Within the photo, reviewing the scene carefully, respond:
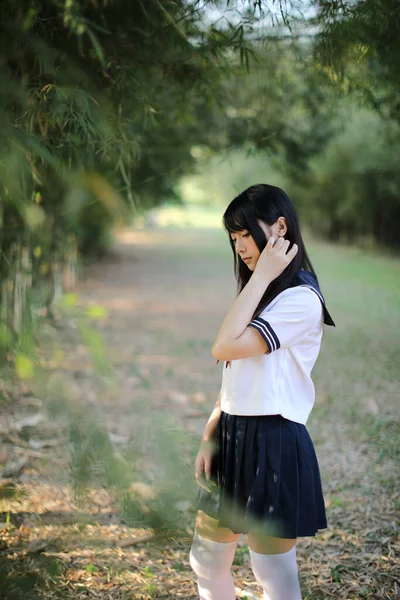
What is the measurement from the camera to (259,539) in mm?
1828

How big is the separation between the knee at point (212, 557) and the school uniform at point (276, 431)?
5.2 inches

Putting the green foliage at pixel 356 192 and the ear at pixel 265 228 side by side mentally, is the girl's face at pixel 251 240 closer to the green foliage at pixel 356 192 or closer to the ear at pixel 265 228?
the ear at pixel 265 228

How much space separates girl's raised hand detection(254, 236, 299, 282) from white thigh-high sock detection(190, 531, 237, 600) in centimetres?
86

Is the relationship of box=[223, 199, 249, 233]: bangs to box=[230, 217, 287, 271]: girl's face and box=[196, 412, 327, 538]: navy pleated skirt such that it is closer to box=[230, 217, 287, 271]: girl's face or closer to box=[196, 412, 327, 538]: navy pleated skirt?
box=[230, 217, 287, 271]: girl's face

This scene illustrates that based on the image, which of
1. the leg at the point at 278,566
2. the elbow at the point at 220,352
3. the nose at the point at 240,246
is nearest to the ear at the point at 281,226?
the nose at the point at 240,246

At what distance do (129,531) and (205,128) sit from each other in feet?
19.8

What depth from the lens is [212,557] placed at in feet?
6.39

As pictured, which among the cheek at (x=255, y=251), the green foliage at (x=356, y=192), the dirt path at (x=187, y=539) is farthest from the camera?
the green foliage at (x=356, y=192)

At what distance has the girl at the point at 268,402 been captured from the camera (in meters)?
1.79

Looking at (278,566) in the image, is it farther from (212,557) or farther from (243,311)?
(243,311)

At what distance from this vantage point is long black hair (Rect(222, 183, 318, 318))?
1.84 metres

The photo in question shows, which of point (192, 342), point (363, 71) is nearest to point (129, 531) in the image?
point (363, 71)

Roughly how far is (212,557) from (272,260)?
96 cm

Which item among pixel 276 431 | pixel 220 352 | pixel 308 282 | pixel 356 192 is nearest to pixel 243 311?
pixel 220 352
